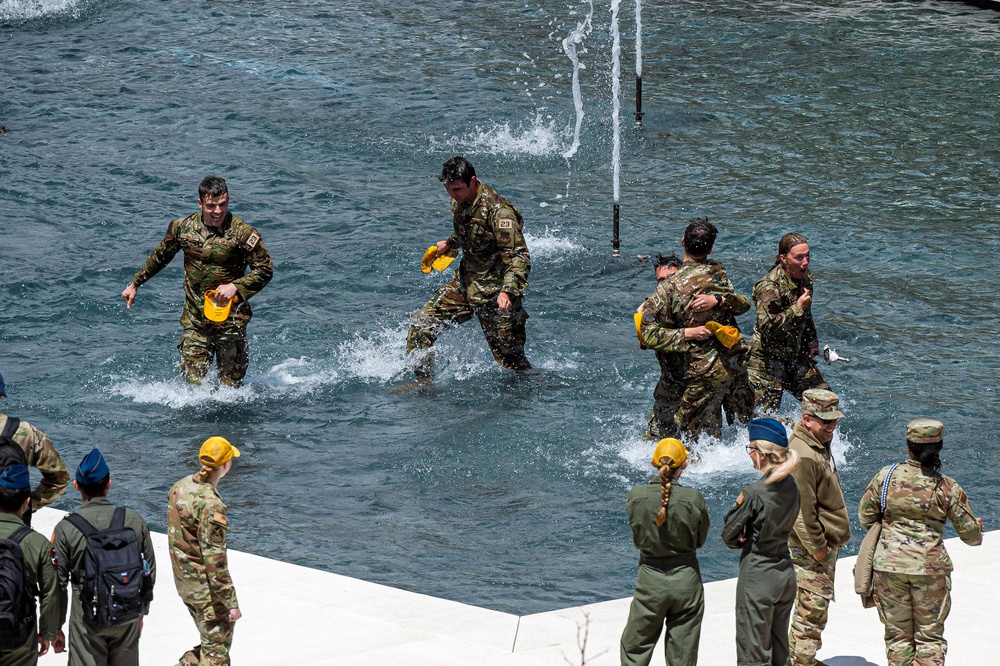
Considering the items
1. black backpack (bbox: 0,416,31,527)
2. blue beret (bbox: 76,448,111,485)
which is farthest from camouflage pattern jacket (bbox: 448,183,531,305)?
blue beret (bbox: 76,448,111,485)

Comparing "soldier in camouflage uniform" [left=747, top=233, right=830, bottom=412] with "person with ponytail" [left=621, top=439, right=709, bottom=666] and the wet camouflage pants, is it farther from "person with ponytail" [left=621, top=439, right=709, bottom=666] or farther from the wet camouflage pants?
"person with ponytail" [left=621, top=439, right=709, bottom=666]

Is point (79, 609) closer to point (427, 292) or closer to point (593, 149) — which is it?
point (427, 292)

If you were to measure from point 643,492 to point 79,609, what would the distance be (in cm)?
262

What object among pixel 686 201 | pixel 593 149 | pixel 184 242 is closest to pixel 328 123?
pixel 593 149

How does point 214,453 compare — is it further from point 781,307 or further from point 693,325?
point 781,307

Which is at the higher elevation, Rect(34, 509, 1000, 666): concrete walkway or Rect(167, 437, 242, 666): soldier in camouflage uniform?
Rect(167, 437, 242, 666): soldier in camouflage uniform

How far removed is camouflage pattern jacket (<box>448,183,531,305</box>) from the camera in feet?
37.2

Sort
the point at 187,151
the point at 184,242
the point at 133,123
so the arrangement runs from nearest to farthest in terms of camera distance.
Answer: the point at 184,242, the point at 187,151, the point at 133,123

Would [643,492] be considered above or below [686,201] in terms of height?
above

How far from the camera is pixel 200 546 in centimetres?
661

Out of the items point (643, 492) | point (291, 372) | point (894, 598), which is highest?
point (643, 492)

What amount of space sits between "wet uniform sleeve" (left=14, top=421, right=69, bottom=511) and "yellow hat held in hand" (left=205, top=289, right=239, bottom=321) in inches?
143

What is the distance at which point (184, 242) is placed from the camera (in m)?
11.0

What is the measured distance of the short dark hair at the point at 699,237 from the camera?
928 centimetres
